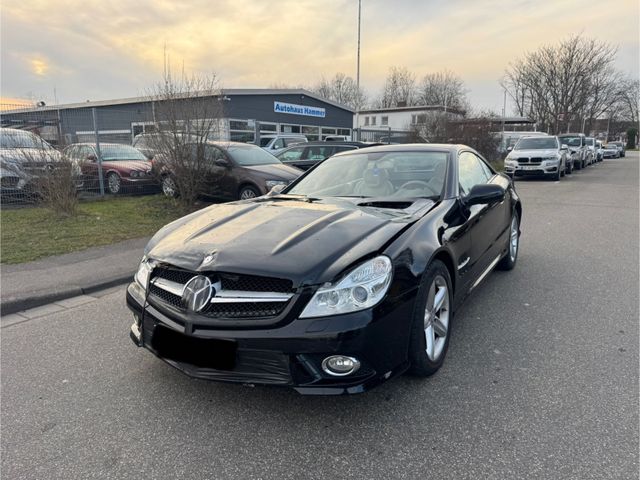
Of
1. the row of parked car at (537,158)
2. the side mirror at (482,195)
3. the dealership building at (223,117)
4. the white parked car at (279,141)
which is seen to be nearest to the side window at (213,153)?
the dealership building at (223,117)

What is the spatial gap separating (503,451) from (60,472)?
2.19 metres

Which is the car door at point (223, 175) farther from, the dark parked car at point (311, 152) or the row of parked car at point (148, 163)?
the dark parked car at point (311, 152)

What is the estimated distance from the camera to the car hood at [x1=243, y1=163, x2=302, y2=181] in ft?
32.1

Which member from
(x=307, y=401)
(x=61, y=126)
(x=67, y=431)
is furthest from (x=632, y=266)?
(x=61, y=126)

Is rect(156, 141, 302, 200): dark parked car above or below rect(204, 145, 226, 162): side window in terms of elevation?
below

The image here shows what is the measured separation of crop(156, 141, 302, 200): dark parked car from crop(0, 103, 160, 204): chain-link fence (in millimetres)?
931

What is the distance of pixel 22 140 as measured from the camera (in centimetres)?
841

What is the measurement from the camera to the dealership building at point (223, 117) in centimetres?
964

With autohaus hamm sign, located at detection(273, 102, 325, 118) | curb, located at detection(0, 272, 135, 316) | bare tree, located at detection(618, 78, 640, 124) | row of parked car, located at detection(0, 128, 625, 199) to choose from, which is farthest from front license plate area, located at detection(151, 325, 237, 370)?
bare tree, located at detection(618, 78, 640, 124)

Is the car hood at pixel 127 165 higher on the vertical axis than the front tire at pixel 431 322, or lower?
higher

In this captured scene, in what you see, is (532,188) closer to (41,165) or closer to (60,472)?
(41,165)

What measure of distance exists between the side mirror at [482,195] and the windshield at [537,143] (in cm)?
1702

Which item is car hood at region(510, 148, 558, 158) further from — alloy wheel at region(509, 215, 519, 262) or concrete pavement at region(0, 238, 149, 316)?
concrete pavement at region(0, 238, 149, 316)

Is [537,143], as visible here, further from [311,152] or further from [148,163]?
[148,163]
